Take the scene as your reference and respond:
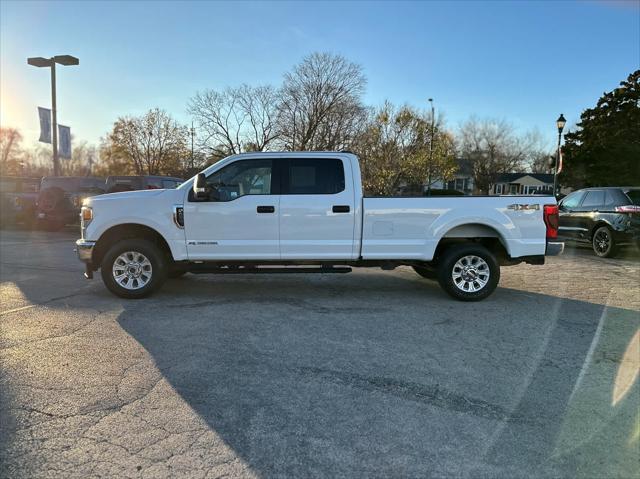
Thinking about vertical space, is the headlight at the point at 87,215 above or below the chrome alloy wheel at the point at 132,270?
above

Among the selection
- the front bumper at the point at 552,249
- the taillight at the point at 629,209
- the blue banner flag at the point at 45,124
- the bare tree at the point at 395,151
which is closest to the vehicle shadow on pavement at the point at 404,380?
the front bumper at the point at 552,249

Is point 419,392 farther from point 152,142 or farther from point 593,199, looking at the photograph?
point 152,142

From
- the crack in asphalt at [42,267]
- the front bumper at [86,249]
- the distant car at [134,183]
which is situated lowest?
the crack in asphalt at [42,267]

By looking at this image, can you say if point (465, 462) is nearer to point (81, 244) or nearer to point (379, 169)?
point (81, 244)

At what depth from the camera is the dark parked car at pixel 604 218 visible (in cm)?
1048

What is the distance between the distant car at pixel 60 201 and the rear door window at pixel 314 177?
1176 centimetres

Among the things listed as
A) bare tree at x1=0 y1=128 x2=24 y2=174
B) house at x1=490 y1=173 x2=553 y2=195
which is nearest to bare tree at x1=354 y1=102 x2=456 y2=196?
house at x1=490 y1=173 x2=553 y2=195

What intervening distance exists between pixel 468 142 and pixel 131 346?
63465 millimetres

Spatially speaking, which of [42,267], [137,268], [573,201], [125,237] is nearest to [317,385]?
[137,268]

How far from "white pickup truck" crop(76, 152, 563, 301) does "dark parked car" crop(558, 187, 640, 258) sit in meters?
5.45

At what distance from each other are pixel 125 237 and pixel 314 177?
2.92 meters

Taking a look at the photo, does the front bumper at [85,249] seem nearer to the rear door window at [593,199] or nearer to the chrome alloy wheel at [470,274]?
the chrome alloy wheel at [470,274]

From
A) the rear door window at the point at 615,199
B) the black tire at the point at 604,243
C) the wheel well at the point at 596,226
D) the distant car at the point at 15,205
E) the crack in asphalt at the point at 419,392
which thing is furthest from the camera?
the distant car at the point at 15,205

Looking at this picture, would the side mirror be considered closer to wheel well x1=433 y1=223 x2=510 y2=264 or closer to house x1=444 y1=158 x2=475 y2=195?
wheel well x1=433 y1=223 x2=510 y2=264
